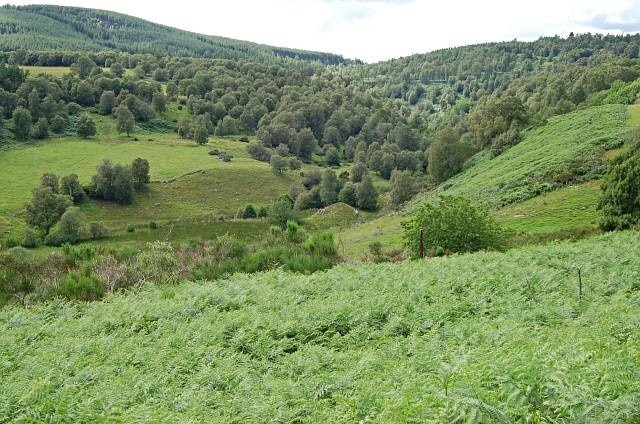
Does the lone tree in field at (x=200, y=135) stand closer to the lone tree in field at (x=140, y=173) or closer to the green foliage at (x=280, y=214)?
the lone tree in field at (x=140, y=173)

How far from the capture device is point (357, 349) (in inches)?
511

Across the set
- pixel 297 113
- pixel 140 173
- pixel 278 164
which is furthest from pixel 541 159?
pixel 297 113

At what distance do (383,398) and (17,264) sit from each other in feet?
94.4

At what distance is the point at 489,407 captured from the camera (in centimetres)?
586

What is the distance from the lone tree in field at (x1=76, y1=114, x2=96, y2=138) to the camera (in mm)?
127250

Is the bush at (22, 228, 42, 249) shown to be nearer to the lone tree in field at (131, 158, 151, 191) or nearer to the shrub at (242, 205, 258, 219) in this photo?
the lone tree in field at (131, 158, 151, 191)

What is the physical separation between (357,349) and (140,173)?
321 ft

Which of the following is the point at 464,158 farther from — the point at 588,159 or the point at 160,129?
the point at 160,129

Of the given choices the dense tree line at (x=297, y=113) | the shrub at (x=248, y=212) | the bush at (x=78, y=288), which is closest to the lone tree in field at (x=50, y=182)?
→ the shrub at (x=248, y=212)

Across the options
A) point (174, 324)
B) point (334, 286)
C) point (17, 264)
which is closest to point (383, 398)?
point (174, 324)

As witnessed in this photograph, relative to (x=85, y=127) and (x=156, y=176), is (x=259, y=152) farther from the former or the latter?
(x=85, y=127)

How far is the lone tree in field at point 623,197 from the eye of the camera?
118ft

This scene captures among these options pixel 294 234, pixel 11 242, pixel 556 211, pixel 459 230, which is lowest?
pixel 11 242

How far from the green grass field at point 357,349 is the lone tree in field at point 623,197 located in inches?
638
